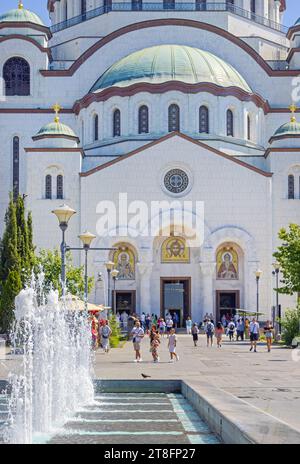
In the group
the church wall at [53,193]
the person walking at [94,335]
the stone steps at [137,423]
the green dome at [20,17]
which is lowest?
the stone steps at [137,423]

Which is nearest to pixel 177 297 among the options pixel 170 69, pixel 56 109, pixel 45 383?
pixel 56 109

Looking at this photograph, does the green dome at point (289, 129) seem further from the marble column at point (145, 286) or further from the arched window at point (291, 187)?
the marble column at point (145, 286)

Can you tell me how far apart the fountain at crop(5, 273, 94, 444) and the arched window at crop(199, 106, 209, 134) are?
34610mm

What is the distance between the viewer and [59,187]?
49.2 meters

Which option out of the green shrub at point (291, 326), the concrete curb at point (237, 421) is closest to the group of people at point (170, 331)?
the green shrub at point (291, 326)

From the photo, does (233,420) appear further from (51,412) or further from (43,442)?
(51,412)

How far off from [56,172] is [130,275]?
279 inches

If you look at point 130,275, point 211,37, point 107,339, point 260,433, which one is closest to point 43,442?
point 260,433

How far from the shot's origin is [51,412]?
13.9 meters

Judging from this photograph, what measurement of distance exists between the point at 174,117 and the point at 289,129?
22.2ft

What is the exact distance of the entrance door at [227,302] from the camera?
4878cm

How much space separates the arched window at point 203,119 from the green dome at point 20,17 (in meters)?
12.5

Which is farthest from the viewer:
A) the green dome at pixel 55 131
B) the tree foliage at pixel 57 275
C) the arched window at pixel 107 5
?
the arched window at pixel 107 5

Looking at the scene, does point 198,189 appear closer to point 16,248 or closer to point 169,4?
point 16,248
